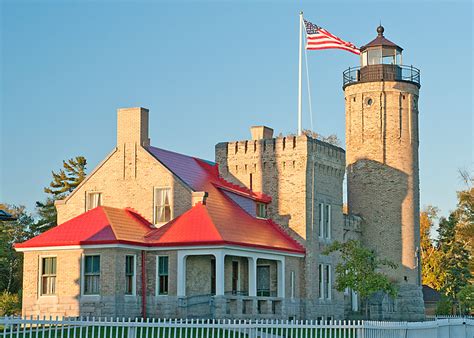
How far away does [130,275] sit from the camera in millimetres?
37500

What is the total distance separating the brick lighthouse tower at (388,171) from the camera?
51281 mm

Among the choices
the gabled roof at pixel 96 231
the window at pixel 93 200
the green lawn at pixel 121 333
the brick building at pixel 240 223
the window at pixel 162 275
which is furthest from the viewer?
the window at pixel 93 200

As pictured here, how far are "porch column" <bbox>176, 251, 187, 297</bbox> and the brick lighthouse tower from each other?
55.7ft

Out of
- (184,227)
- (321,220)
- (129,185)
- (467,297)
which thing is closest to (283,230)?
(321,220)

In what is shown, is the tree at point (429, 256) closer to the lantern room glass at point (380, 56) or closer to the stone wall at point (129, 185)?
the lantern room glass at point (380, 56)

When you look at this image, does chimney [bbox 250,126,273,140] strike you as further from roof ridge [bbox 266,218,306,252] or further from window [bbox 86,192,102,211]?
window [bbox 86,192,102,211]

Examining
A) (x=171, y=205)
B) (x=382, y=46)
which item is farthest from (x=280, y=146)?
(x=382, y=46)

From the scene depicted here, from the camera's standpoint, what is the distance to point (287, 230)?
44.6m

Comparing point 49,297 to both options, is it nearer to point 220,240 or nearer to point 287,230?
point 220,240

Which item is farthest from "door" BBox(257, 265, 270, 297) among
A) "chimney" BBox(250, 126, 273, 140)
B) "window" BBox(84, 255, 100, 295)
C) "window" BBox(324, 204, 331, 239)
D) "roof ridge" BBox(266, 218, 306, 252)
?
"window" BBox(84, 255, 100, 295)

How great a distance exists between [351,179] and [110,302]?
2093 centimetres

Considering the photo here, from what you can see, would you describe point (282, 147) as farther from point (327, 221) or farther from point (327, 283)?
point (327, 283)

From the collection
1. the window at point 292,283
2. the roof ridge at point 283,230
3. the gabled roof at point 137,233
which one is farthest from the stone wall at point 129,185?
the window at point 292,283

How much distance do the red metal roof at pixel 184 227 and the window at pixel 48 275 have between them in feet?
2.73
